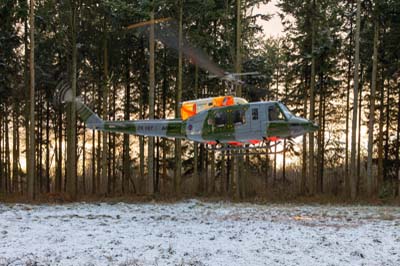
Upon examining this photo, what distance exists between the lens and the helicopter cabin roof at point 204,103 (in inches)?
479

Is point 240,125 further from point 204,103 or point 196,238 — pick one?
point 196,238

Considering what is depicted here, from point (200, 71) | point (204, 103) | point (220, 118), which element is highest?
point (200, 71)

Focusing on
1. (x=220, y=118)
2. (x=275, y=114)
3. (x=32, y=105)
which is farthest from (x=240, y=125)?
(x=32, y=105)

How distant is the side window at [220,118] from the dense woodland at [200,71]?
6535mm

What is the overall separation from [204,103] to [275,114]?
7.42 feet

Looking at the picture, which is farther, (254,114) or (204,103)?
(204,103)

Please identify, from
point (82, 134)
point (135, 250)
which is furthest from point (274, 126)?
point (82, 134)

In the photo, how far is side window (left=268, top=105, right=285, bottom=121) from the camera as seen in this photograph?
1158 cm

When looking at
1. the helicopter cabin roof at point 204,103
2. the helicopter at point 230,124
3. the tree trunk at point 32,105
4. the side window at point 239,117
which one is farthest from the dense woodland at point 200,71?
the side window at point 239,117

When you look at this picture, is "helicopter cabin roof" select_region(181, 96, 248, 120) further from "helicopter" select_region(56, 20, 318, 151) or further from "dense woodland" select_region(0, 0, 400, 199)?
"dense woodland" select_region(0, 0, 400, 199)

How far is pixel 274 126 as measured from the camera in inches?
455

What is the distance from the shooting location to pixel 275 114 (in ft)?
Result: 38.1

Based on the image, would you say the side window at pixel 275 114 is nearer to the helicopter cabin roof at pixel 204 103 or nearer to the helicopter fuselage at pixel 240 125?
the helicopter fuselage at pixel 240 125

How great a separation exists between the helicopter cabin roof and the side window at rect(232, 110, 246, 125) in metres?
0.45
